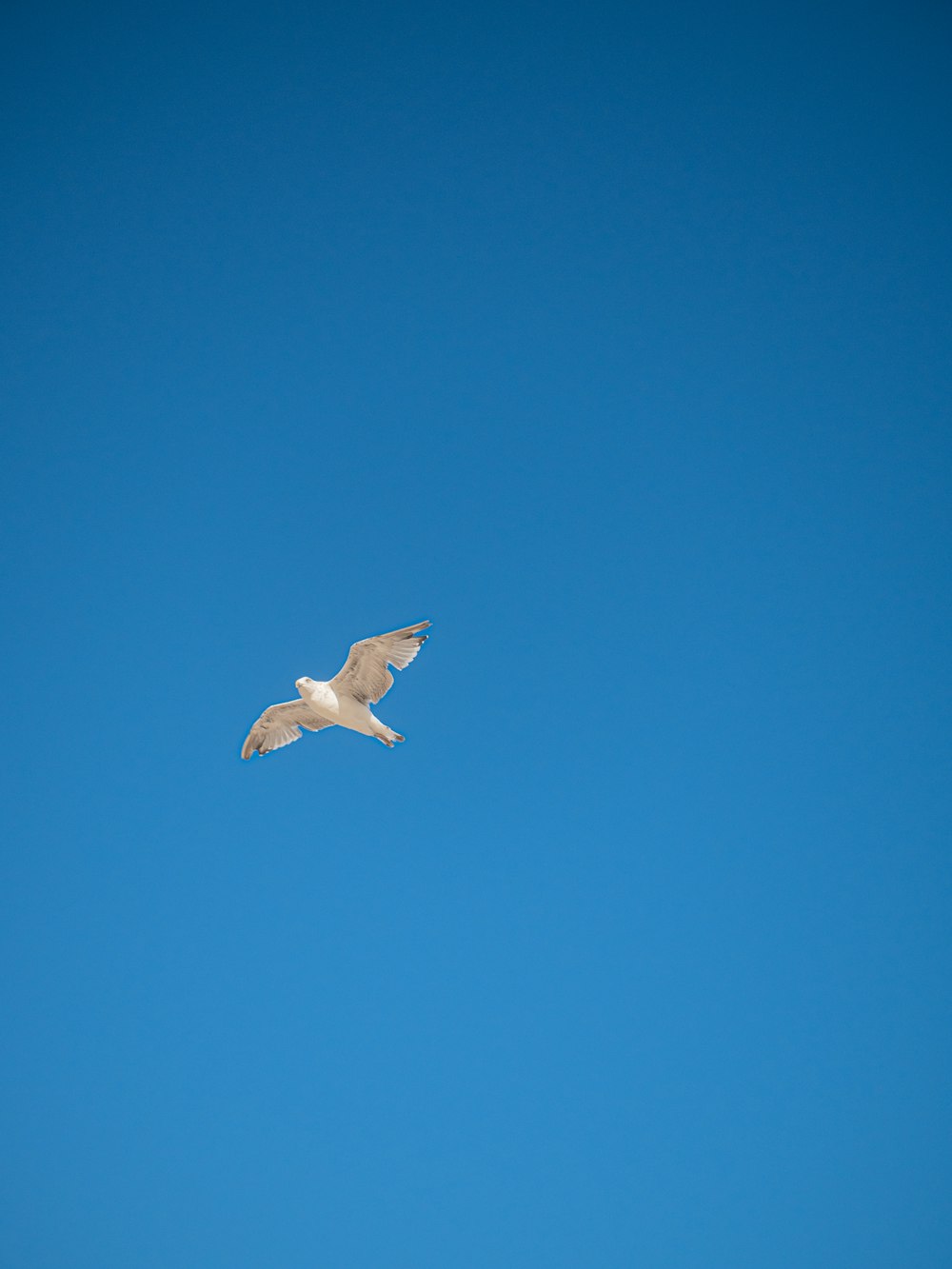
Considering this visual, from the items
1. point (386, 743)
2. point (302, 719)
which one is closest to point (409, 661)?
point (386, 743)

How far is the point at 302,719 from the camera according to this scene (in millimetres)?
11391

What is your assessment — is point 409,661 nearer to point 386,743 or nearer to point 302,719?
point 386,743

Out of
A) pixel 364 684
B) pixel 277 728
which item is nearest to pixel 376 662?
pixel 364 684

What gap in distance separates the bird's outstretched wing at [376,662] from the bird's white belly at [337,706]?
0.31 feet

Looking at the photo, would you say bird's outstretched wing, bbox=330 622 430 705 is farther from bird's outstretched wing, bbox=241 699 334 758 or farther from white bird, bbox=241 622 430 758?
bird's outstretched wing, bbox=241 699 334 758

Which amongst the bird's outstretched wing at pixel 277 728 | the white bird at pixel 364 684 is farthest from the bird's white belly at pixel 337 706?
the bird's outstretched wing at pixel 277 728

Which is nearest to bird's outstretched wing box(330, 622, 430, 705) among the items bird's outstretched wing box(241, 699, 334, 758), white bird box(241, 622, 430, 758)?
white bird box(241, 622, 430, 758)

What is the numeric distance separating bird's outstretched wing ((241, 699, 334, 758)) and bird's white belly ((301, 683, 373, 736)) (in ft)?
2.04

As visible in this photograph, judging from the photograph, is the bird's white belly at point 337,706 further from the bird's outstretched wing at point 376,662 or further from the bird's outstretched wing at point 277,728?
the bird's outstretched wing at point 277,728

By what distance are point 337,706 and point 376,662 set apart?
2.51ft

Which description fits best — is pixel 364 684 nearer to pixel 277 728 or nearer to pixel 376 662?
pixel 376 662

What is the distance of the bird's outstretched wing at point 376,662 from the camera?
10.4 metres

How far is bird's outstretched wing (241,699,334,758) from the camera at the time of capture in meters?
11.4

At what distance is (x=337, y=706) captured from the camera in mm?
10609
